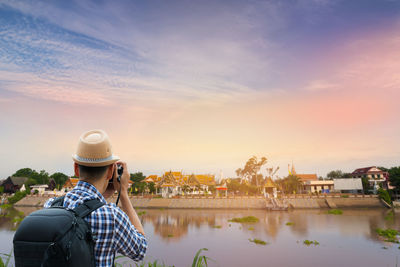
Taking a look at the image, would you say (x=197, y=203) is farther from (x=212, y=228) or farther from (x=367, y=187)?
(x=367, y=187)

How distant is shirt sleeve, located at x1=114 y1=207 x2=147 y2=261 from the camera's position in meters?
1.19

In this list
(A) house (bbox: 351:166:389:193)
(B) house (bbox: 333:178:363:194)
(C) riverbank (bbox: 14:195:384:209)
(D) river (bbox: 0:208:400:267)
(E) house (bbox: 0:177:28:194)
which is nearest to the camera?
(D) river (bbox: 0:208:400:267)

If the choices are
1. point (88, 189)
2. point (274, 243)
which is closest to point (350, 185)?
point (274, 243)

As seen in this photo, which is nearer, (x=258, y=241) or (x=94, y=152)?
(x=94, y=152)

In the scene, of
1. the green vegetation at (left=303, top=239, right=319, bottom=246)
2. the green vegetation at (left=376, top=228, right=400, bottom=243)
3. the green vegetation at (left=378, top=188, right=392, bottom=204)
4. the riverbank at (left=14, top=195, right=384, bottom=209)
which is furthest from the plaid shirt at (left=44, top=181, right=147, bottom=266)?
the green vegetation at (left=378, top=188, right=392, bottom=204)

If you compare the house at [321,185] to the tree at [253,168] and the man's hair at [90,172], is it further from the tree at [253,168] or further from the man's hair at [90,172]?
the man's hair at [90,172]

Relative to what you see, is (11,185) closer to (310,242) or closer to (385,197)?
(310,242)

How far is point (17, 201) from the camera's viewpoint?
34.9 metres

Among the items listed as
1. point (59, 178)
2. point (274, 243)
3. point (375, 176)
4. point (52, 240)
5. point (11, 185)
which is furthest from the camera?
point (59, 178)

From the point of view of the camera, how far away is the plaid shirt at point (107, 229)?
114 centimetres

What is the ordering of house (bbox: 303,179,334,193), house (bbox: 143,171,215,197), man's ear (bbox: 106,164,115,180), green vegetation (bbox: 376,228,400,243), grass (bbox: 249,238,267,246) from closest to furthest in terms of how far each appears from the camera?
man's ear (bbox: 106,164,115,180) < grass (bbox: 249,238,267,246) < green vegetation (bbox: 376,228,400,243) < house (bbox: 143,171,215,197) < house (bbox: 303,179,334,193)

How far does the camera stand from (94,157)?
1.29m

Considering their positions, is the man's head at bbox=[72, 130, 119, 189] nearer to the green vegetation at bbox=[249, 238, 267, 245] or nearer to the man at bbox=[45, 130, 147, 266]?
the man at bbox=[45, 130, 147, 266]

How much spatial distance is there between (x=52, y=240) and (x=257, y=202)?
2915cm
